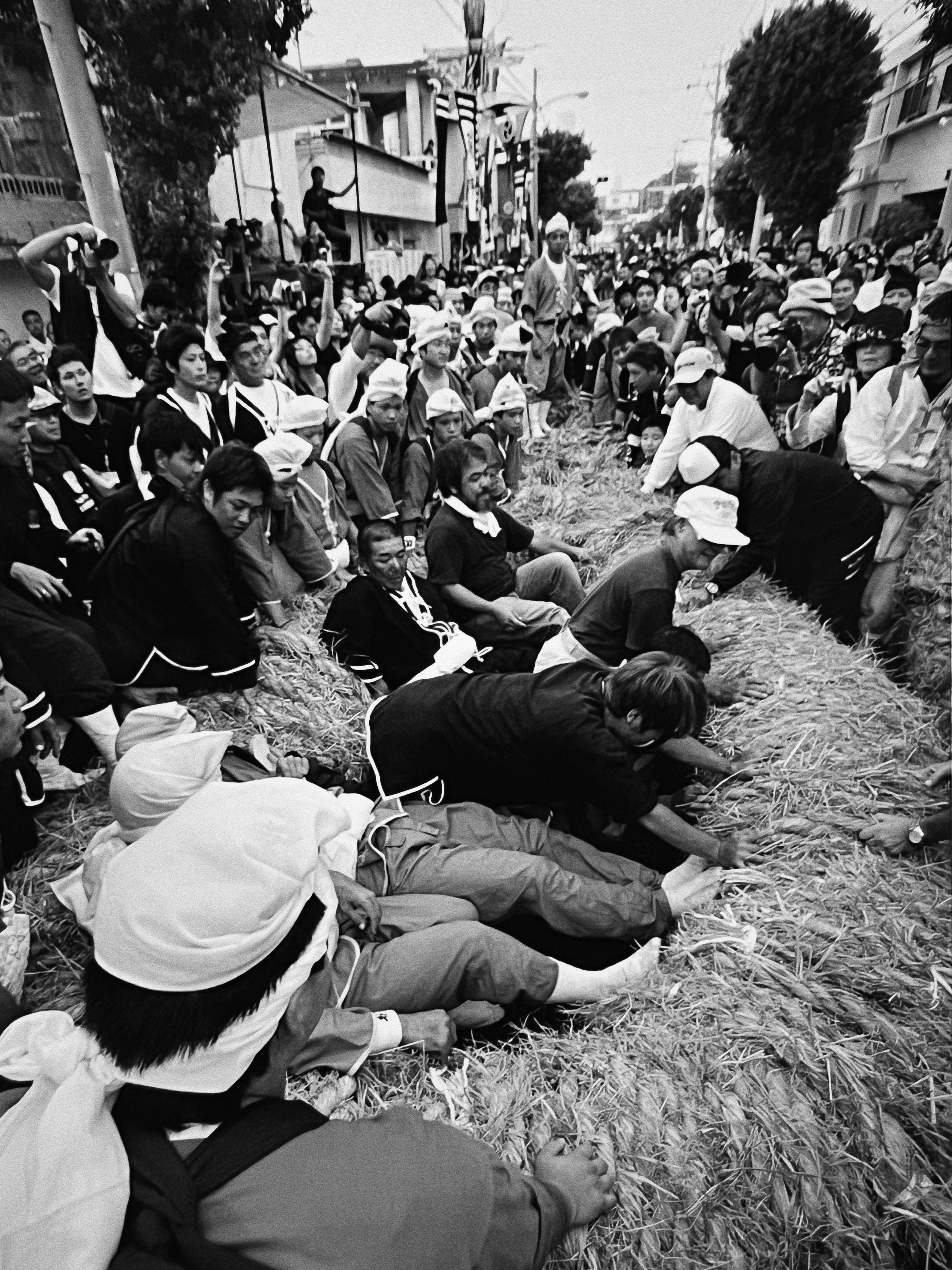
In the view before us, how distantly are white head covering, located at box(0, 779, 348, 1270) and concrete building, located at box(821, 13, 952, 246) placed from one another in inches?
83.9

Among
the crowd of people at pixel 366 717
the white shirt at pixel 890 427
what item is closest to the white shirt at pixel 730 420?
the crowd of people at pixel 366 717

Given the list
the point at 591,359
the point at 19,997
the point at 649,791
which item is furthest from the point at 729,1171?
the point at 591,359

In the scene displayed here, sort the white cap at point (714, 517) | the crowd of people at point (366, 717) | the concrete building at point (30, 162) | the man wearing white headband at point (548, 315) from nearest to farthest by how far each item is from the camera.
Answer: the crowd of people at point (366, 717), the concrete building at point (30, 162), the white cap at point (714, 517), the man wearing white headband at point (548, 315)

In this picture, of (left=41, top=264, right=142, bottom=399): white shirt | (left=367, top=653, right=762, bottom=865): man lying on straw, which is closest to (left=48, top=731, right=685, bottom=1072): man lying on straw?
(left=367, top=653, right=762, bottom=865): man lying on straw

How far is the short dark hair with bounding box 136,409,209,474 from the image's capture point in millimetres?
2760

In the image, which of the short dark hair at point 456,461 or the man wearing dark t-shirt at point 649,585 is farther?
the short dark hair at point 456,461

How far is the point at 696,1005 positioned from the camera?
5.32ft

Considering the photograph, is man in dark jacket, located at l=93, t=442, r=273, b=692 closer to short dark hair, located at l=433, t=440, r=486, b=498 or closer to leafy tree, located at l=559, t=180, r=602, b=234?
short dark hair, located at l=433, t=440, r=486, b=498

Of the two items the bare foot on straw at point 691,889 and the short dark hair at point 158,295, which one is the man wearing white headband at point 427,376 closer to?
the short dark hair at point 158,295

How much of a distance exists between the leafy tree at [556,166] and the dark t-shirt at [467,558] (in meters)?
37.4

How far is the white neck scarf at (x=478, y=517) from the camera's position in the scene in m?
3.43

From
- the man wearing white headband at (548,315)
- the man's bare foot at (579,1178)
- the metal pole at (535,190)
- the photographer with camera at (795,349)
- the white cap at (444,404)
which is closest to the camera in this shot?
the man's bare foot at (579,1178)

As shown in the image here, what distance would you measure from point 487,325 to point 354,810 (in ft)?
21.4

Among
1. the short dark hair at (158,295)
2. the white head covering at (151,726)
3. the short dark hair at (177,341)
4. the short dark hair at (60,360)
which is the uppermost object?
the short dark hair at (158,295)
